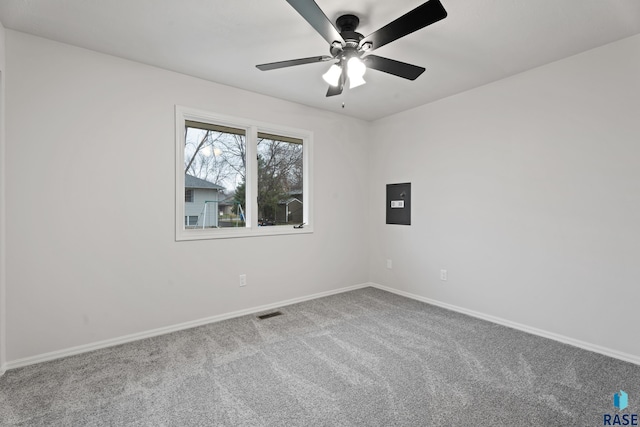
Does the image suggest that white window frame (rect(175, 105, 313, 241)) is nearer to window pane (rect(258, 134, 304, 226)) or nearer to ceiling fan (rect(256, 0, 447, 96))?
window pane (rect(258, 134, 304, 226))

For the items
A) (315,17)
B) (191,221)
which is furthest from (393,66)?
(191,221)

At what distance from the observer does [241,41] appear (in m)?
2.44

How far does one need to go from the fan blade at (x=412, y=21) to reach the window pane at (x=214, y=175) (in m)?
2.03

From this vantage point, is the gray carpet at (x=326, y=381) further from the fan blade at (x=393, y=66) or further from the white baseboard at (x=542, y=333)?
the fan blade at (x=393, y=66)

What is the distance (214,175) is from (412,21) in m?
2.50

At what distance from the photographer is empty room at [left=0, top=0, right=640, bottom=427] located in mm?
1991

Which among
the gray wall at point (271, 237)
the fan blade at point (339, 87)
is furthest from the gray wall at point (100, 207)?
the fan blade at point (339, 87)

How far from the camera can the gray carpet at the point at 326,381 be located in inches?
69.5

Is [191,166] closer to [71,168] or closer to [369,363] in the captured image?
[71,168]

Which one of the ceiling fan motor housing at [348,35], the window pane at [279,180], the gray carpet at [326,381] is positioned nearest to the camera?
the gray carpet at [326,381]

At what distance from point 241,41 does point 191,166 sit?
1.39 m

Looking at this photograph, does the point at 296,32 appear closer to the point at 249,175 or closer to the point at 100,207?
the point at 249,175

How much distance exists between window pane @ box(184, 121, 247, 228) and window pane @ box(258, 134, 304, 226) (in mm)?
248

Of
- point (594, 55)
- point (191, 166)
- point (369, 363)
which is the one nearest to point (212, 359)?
point (369, 363)
